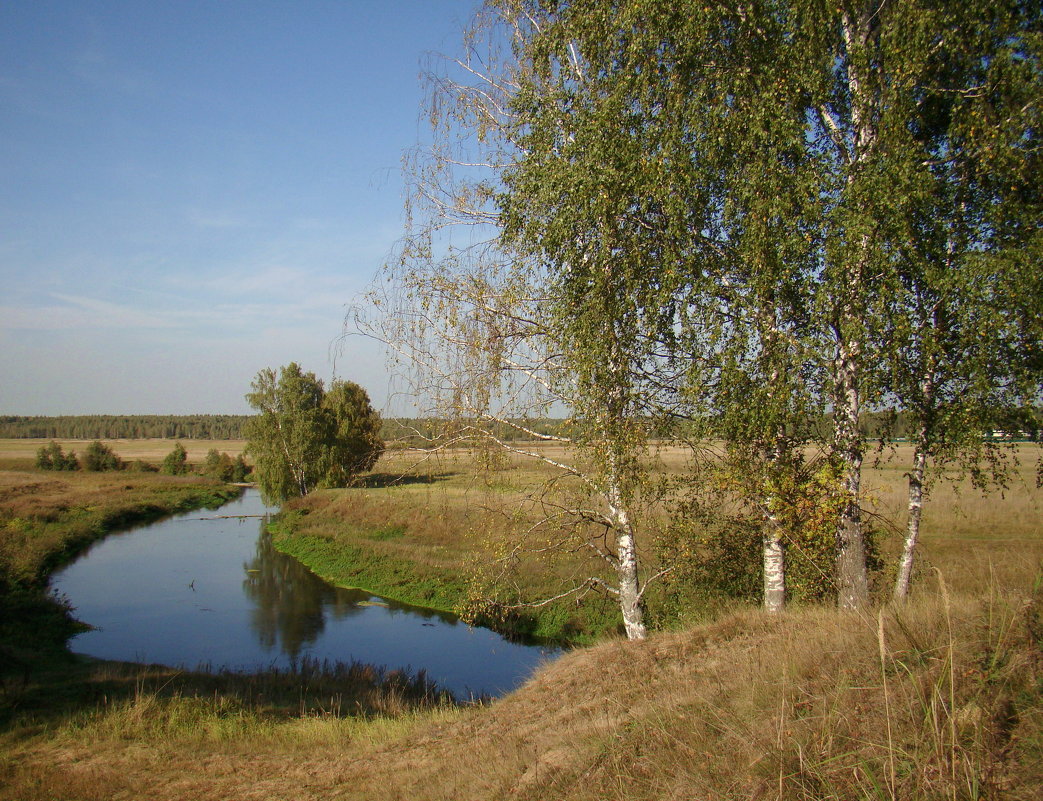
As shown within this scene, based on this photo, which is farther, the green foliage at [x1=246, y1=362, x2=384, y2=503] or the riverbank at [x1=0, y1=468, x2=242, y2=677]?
the green foliage at [x1=246, y1=362, x2=384, y2=503]

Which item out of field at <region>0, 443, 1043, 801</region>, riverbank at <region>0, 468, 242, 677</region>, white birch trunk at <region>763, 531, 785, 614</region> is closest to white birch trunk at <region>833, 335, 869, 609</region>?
field at <region>0, 443, 1043, 801</region>

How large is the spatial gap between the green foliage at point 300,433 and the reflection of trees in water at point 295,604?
16.3m

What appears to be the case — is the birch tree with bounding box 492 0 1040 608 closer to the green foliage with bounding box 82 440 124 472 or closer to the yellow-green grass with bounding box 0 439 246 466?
the yellow-green grass with bounding box 0 439 246 466

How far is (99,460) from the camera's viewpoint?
245ft

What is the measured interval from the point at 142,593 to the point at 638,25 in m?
28.0

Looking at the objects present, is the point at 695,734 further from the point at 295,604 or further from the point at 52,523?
the point at 52,523

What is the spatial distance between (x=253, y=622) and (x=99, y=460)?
212 ft

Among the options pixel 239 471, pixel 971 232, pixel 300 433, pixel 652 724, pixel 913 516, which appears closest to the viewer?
pixel 652 724

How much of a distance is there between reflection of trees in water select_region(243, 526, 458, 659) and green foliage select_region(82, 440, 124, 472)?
2109 inches

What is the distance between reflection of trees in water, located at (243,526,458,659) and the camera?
2169 cm

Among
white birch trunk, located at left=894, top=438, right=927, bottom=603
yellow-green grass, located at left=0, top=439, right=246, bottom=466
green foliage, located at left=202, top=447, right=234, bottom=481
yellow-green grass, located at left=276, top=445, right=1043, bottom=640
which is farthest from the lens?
yellow-green grass, located at left=0, top=439, right=246, bottom=466

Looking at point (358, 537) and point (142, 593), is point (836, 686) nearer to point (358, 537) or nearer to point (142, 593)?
point (142, 593)

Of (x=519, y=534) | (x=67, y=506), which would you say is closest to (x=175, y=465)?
(x=67, y=506)

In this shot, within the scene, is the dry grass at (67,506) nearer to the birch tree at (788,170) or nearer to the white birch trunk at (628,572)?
the white birch trunk at (628,572)
